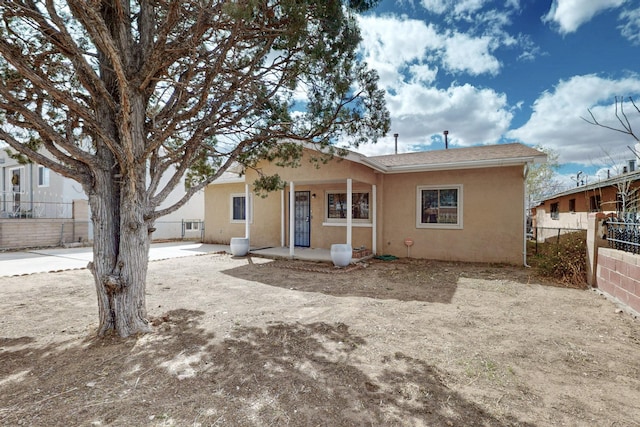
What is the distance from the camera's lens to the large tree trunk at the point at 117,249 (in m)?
3.82

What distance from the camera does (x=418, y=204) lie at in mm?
10078

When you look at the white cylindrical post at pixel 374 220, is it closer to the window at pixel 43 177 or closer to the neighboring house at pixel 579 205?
the neighboring house at pixel 579 205

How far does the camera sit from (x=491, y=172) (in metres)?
9.07

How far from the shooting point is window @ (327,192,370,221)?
10992 millimetres

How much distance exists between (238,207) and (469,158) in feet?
31.7

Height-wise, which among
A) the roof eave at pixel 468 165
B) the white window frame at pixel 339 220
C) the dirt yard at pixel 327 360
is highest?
the roof eave at pixel 468 165

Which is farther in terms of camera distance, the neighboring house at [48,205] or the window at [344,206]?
the neighboring house at [48,205]

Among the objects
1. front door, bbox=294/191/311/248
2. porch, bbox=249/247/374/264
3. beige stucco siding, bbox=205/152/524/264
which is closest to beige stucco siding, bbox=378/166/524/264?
beige stucco siding, bbox=205/152/524/264

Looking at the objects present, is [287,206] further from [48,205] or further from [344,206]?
[48,205]

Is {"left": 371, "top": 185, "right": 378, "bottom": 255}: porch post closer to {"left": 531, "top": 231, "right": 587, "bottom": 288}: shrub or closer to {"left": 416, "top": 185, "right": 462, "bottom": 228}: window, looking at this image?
{"left": 416, "top": 185, "right": 462, "bottom": 228}: window

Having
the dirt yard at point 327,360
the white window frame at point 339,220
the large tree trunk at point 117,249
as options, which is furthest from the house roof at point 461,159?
the large tree trunk at point 117,249

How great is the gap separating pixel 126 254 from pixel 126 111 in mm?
1763

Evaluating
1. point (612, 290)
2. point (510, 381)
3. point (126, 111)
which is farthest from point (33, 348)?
point (612, 290)

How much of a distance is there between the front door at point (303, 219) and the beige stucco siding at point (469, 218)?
2.96 m
